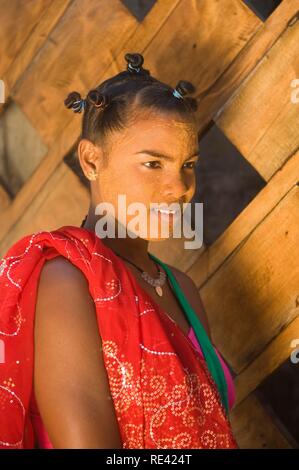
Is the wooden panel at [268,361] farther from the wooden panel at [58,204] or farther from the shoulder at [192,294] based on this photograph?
the wooden panel at [58,204]

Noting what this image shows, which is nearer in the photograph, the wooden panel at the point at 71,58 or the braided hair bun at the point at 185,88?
the braided hair bun at the point at 185,88

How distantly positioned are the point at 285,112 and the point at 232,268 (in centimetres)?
32

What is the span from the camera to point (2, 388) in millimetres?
1366

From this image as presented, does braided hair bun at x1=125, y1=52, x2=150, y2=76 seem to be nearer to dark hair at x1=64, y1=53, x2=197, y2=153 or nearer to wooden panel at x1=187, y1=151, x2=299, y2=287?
dark hair at x1=64, y1=53, x2=197, y2=153

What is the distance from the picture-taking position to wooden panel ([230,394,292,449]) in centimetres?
184

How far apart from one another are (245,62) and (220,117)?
12cm

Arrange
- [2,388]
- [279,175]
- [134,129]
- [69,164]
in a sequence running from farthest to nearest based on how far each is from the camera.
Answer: [69,164] < [279,175] < [134,129] < [2,388]

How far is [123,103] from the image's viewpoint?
153cm

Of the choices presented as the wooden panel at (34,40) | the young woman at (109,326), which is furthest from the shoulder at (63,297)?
the wooden panel at (34,40)

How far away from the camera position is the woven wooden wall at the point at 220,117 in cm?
178

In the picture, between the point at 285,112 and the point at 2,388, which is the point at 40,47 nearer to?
the point at 285,112

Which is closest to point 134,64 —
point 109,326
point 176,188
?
point 176,188

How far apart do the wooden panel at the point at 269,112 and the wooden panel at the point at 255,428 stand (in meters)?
0.46

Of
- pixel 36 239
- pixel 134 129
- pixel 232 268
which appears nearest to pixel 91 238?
pixel 36 239
